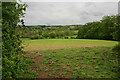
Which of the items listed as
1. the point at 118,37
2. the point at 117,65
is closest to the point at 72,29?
the point at 118,37

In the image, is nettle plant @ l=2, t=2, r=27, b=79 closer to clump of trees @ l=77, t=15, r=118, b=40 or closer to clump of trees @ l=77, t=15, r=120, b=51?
clump of trees @ l=77, t=15, r=120, b=51

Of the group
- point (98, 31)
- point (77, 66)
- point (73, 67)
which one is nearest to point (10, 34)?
point (73, 67)

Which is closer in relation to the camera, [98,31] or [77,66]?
[77,66]

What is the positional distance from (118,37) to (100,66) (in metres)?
4.42

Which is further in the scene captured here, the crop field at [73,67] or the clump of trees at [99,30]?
the clump of trees at [99,30]

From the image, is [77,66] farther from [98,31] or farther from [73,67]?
[98,31]

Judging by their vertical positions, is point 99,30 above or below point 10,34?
above

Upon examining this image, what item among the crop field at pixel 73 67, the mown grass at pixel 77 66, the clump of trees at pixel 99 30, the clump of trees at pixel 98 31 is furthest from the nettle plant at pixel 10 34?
the clump of trees at pixel 98 31

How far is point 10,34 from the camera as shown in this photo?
168 inches

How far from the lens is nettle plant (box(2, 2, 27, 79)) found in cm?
387

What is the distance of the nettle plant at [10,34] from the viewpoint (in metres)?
3.87

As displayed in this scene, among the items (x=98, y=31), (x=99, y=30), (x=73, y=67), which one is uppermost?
(x=99, y=30)

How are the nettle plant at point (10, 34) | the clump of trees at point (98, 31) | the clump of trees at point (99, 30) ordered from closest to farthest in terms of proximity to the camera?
the nettle plant at point (10, 34)
the clump of trees at point (99, 30)
the clump of trees at point (98, 31)

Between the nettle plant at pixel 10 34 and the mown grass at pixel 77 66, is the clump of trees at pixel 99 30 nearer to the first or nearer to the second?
the mown grass at pixel 77 66
